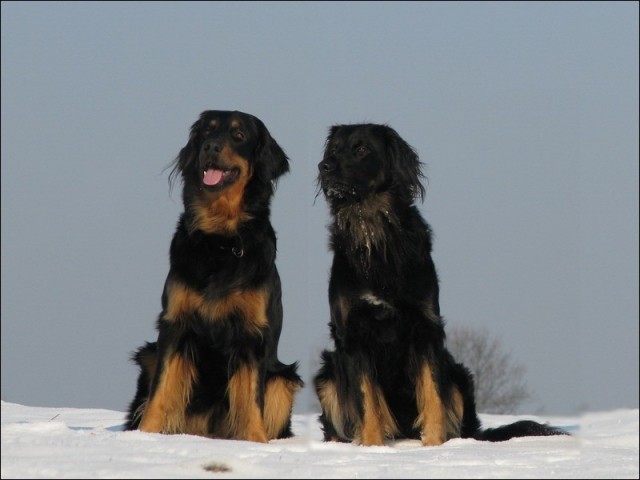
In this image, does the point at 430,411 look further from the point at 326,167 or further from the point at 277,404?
the point at 326,167

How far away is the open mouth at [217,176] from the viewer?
8500mm

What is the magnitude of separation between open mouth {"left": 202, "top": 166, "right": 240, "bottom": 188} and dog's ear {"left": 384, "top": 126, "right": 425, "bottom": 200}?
1300 mm

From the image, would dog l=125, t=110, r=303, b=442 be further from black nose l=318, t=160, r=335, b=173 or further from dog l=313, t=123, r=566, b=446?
dog l=313, t=123, r=566, b=446

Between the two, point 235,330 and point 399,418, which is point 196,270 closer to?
point 235,330

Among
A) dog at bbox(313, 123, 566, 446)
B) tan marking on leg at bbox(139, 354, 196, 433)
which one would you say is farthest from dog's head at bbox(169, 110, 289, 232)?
tan marking on leg at bbox(139, 354, 196, 433)

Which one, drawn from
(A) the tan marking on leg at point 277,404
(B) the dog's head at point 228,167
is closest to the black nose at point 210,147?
(B) the dog's head at point 228,167

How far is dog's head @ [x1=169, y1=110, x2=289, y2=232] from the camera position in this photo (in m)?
8.49

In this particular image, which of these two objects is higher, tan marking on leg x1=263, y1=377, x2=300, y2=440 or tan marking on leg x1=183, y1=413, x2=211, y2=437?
tan marking on leg x1=263, y1=377, x2=300, y2=440

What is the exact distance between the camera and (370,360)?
8656mm

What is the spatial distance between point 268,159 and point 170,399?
78.5 inches

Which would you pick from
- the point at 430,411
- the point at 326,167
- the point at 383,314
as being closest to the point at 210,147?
the point at 326,167

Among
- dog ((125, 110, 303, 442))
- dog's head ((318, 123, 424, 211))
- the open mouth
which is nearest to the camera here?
dog ((125, 110, 303, 442))

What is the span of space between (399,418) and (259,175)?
2.21 meters

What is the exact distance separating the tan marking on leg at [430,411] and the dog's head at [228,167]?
1819 millimetres
